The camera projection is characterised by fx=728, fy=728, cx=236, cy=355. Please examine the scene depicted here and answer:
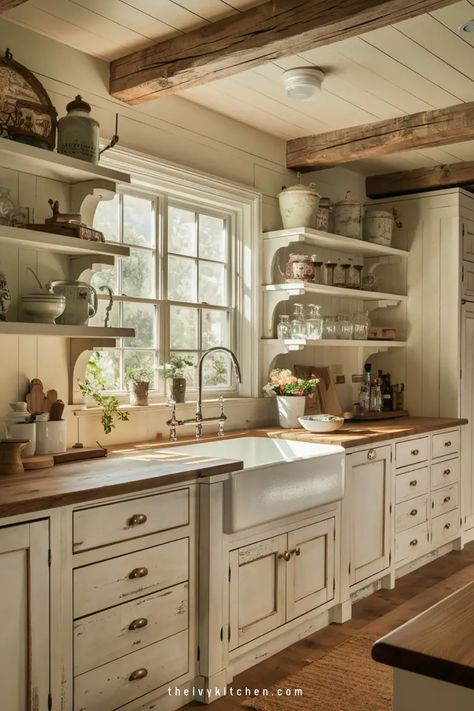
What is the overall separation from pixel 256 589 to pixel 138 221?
182 centimetres

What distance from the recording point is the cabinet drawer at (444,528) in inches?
179

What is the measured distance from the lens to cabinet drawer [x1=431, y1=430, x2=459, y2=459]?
4.48 meters

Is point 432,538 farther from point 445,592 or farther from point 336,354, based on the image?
point 336,354

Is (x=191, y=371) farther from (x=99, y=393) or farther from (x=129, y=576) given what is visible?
(x=129, y=576)

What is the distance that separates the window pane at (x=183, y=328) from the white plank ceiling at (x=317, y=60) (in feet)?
3.52

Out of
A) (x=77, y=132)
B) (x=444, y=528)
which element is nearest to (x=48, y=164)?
(x=77, y=132)

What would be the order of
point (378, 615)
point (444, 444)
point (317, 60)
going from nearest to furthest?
point (317, 60), point (378, 615), point (444, 444)

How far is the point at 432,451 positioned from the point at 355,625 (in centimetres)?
135

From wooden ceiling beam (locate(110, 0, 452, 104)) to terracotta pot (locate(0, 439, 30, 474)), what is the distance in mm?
1613

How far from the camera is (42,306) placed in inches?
106

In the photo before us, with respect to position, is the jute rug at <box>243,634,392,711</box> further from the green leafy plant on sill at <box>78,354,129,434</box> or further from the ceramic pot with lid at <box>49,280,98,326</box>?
the ceramic pot with lid at <box>49,280,98,326</box>

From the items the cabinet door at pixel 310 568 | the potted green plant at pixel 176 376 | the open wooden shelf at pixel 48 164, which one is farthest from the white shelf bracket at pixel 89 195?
the cabinet door at pixel 310 568

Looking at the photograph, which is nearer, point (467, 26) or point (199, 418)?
point (467, 26)

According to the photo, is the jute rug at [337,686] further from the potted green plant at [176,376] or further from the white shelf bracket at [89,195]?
the white shelf bracket at [89,195]
